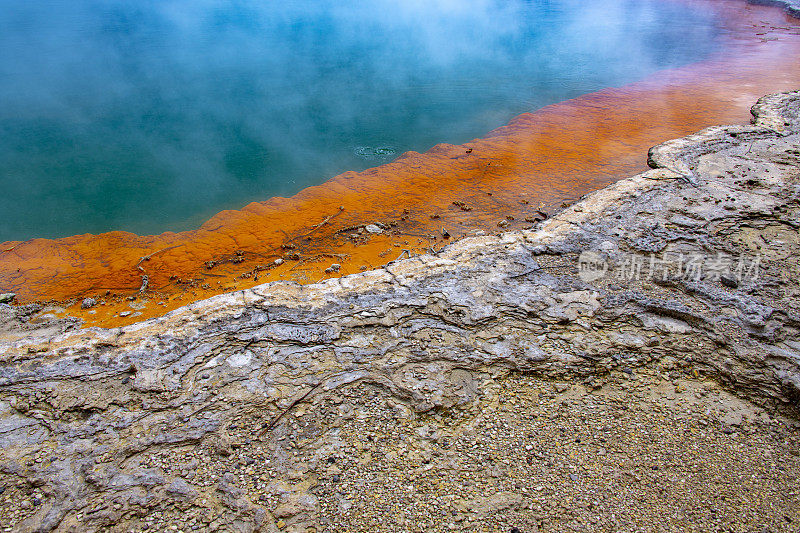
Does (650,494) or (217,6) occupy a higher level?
(217,6)

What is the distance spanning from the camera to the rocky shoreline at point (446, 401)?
7.21 ft

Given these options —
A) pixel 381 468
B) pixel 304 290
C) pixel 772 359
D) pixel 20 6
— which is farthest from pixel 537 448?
pixel 20 6

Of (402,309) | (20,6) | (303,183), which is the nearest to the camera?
(402,309)

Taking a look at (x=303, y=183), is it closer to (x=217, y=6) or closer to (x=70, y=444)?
(x=70, y=444)

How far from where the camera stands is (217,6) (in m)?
17.1

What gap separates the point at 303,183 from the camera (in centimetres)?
694

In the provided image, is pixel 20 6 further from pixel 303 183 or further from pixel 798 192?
pixel 798 192

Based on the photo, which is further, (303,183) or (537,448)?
(303,183)

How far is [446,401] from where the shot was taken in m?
2.67

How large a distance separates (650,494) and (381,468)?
4.98 ft

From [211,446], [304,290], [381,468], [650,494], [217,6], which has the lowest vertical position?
[650,494]

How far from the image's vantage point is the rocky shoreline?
2197mm

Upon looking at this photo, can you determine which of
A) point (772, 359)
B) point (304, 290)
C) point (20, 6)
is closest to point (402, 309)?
point (304, 290)

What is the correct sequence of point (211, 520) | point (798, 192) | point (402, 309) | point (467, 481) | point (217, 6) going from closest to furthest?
point (211, 520)
point (467, 481)
point (402, 309)
point (798, 192)
point (217, 6)
